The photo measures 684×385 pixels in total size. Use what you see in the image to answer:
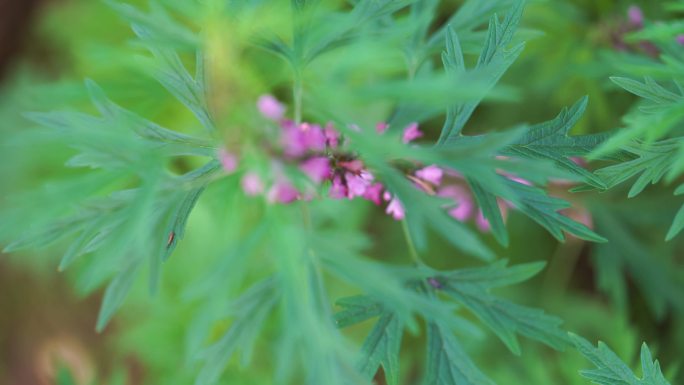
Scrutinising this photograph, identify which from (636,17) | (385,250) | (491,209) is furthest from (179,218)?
(385,250)

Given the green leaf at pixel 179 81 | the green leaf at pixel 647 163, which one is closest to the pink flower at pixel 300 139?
the green leaf at pixel 179 81

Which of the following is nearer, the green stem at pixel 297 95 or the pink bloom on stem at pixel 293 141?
the pink bloom on stem at pixel 293 141

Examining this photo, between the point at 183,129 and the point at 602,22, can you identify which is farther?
the point at 183,129

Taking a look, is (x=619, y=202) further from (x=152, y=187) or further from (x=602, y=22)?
(x=152, y=187)

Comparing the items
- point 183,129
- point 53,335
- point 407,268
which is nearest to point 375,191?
point 407,268

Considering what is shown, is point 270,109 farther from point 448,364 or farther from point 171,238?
point 448,364

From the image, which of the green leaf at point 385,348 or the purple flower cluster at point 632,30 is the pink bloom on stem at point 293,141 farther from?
the purple flower cluster at point 632,30
